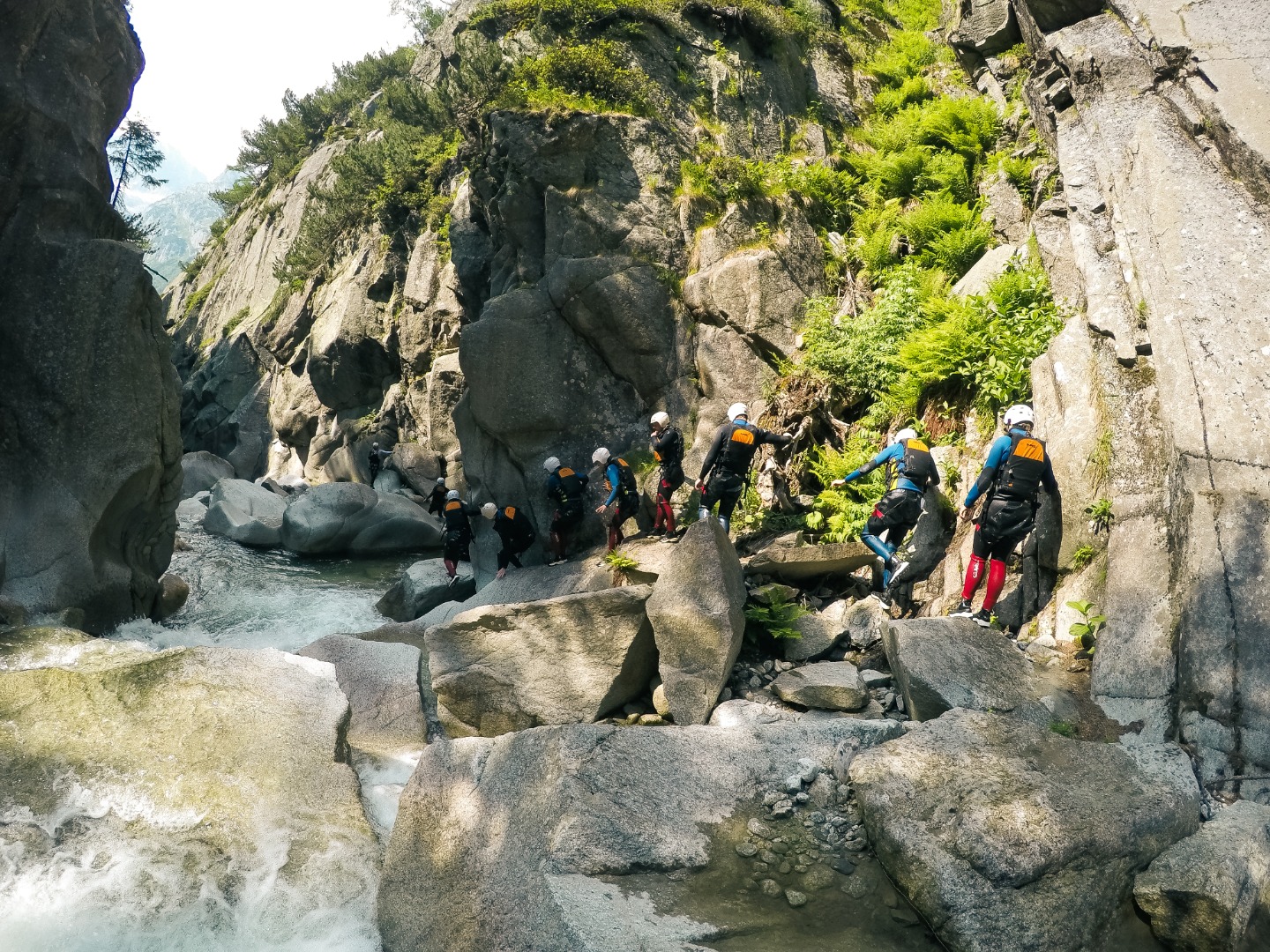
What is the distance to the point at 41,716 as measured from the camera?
292 inches

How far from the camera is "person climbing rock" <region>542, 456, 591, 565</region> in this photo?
50.3ft

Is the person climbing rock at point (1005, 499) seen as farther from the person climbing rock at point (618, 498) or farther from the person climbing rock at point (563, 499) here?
the person climbing rock at point (563, 499)

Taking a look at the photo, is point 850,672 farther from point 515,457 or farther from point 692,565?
point 515,457

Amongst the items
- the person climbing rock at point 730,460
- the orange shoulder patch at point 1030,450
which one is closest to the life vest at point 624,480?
the person climbing rock at point 730,460

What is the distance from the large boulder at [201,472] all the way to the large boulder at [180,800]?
23.8 metres

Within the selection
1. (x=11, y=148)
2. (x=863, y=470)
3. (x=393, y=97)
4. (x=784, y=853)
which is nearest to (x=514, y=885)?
(x=784, y=853)

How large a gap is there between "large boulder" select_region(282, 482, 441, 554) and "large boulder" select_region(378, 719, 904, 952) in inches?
606

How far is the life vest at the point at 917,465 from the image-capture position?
10.6 meters

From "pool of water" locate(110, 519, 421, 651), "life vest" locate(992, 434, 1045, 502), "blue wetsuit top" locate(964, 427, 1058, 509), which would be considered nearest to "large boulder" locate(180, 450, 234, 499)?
"pool of water" locate(110, 519, 421, 651)

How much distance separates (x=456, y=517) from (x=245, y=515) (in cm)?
857

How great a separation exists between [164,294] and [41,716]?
189 ft

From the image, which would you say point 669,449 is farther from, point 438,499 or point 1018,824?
point 1018,824

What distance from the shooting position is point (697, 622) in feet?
30.9

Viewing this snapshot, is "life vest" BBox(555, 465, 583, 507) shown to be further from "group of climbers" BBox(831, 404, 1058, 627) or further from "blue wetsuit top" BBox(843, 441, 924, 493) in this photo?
"group of climbers" BBox(831, 404, 1058, 627)
